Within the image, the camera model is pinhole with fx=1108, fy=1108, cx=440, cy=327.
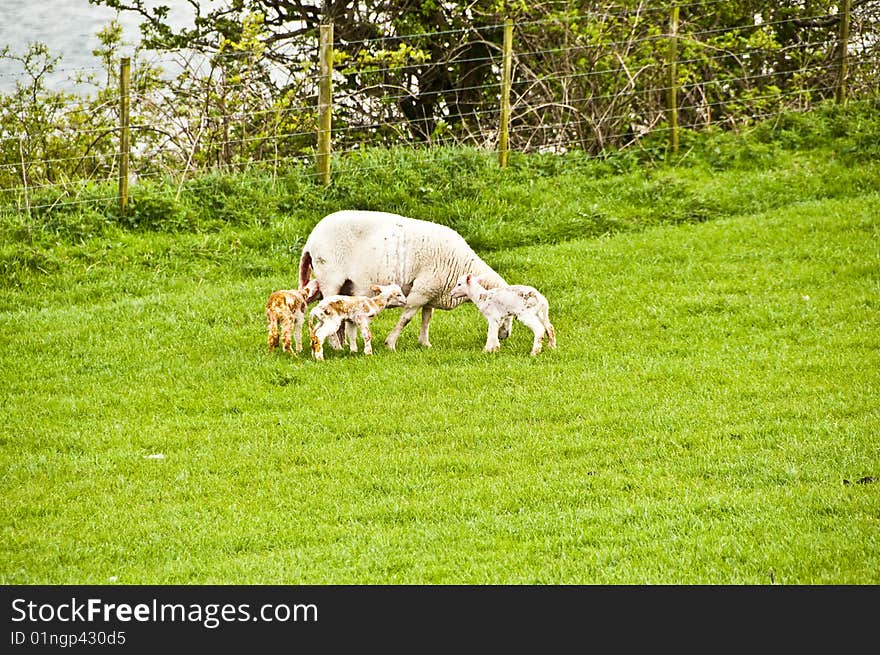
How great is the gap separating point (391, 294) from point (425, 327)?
2.35 feet

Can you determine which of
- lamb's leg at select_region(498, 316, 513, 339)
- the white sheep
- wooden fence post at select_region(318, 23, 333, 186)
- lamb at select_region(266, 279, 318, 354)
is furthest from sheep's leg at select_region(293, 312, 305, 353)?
wooden fence post at select_region(318, 23, 333, 186)

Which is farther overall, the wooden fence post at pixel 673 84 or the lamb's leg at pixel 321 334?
the wooden fence post at pixel 673 84

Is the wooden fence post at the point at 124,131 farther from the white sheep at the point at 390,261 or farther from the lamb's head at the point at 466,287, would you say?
the lamb's head at the point at 466,287

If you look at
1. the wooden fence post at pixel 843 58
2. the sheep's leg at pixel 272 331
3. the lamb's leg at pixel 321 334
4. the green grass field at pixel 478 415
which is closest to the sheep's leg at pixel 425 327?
the green grass field at pixel 478 415

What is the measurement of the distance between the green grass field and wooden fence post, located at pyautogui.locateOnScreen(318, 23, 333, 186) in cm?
125

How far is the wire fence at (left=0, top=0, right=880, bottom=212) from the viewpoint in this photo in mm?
17250

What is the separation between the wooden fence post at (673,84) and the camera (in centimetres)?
1814

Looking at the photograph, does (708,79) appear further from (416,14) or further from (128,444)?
(128,444)

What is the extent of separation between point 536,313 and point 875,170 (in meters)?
8.68

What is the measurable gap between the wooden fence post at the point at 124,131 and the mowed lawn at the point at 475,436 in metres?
2.11

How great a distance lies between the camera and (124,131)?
1560 cm

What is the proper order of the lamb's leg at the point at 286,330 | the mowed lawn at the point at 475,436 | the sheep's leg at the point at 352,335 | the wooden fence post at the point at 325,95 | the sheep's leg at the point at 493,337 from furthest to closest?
the wooden fence post at the point at 325,95, the sheep's leg at the point at 352,335, the sheep's leg at the point at 493,337, the lamb's leg at the point at 286,330, the mowed lawn at the point at 475,436

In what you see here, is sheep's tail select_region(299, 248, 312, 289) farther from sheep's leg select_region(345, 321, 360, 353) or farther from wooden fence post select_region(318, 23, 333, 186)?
wooden fence post select_region(318, 23, 333, 186)

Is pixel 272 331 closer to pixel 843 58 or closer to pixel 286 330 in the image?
pixel 286 330
